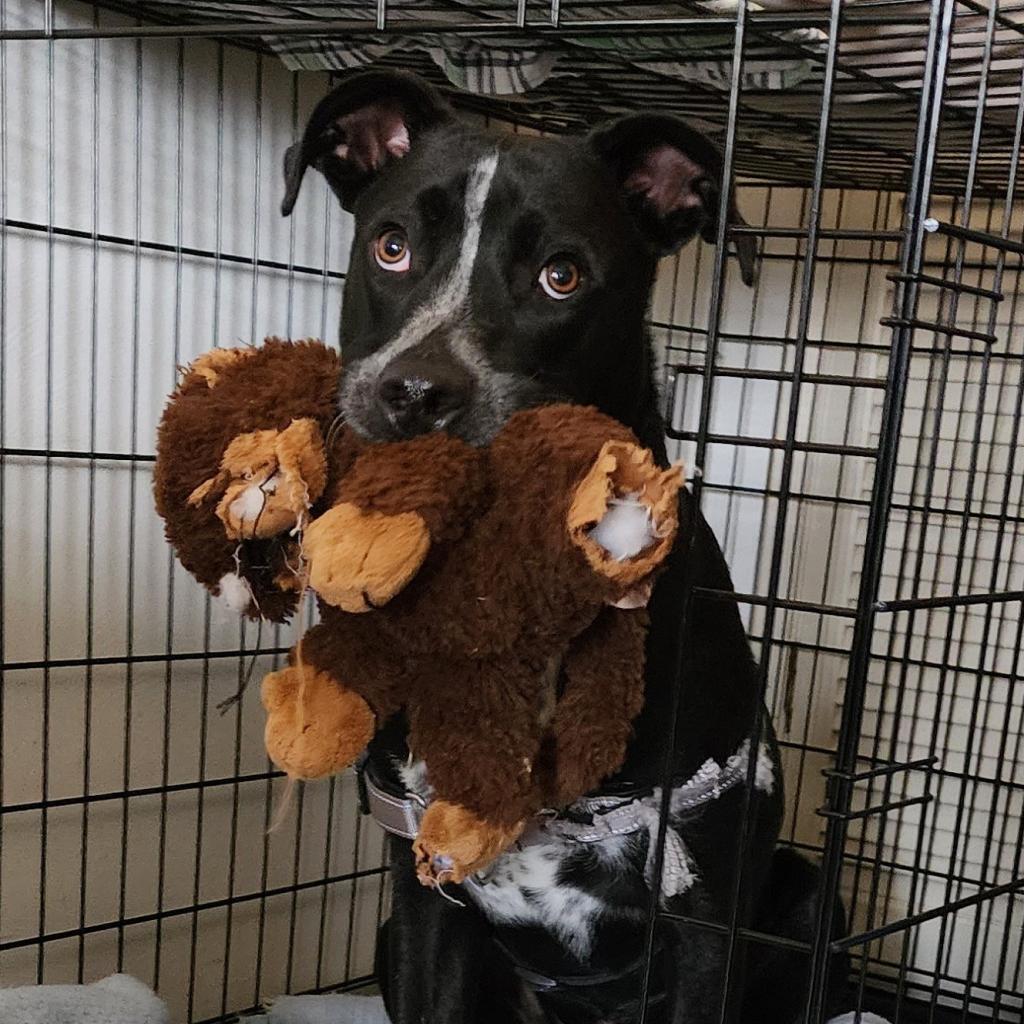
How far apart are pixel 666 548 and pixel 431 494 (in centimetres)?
18

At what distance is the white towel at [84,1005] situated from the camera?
147 cm

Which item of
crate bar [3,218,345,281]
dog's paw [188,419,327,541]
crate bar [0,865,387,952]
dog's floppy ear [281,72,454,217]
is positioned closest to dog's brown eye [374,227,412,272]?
dog's floppy ear [281,72,454,217]

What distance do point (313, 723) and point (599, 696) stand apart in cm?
24

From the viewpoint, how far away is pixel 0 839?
1720 mm

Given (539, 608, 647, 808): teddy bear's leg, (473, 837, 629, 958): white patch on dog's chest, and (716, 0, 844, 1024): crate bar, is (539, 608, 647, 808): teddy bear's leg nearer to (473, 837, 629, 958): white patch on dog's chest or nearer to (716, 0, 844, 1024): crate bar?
(716, 0, 844, 1024): crate bar

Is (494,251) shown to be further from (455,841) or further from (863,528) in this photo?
(863,528)

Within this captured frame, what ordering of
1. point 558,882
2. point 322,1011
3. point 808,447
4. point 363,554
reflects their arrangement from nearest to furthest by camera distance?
1. point 363,554
2. point 808,447
3. point 558,882
4. point 322,1011

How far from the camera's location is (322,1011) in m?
1.84

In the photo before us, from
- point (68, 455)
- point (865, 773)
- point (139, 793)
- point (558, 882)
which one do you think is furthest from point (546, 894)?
point (68, 455)

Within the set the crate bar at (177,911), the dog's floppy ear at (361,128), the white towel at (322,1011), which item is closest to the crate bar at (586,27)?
the dog's floppy ear at (361,128)

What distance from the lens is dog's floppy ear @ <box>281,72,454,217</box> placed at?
1215 millimetres

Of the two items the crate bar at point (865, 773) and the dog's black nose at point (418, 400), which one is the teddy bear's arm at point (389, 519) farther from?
the crate bar at point (865, 773)

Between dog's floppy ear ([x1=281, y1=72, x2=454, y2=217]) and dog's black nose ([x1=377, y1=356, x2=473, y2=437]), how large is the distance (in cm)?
33

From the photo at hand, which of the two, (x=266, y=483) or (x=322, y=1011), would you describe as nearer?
(x=266, y=483)
